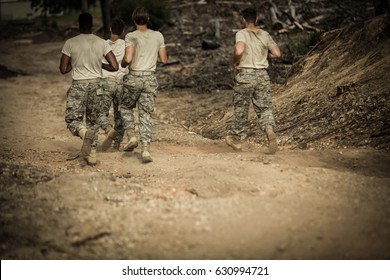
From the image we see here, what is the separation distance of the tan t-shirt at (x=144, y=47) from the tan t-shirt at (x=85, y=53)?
0.40 meters

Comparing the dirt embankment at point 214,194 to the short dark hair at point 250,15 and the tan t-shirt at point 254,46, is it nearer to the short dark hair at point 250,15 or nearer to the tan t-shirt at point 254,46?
the tan t-shirt at point 254,46

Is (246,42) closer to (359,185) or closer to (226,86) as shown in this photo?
(359,185)

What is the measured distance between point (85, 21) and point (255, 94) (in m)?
2.70

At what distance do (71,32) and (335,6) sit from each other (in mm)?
16612

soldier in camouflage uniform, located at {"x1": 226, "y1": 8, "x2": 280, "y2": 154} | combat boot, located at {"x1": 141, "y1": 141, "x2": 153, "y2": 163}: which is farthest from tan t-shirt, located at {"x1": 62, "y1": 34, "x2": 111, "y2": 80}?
soldier in camouflage uniform, located at {"x1": 226, "y1": 8, "x2": 280, "y2": 154}

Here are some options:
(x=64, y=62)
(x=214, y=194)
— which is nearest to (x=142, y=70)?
(x=64, y=62)

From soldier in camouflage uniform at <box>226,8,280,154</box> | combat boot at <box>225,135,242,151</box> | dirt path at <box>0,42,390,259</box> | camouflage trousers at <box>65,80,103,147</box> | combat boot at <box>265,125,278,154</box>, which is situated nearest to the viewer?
dirt path at <box>0,42,390,259</box>

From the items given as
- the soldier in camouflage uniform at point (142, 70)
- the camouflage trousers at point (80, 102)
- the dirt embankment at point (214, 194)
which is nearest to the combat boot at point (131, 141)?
the soldier in camouflage uniform at point (142, 70)

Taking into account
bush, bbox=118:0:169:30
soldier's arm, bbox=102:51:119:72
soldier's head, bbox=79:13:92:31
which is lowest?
bush, bbox=118:0:169:30

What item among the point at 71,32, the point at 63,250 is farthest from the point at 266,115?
the point at 71,32

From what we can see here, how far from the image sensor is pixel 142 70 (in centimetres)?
784

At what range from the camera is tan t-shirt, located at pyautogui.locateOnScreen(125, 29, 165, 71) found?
25.3 feet

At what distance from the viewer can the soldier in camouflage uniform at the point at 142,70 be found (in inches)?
303

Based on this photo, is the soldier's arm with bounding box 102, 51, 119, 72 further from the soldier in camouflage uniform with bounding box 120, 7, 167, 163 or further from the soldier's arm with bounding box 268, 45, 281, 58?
the soldier's arm with bounding box 268, 45, 281, 58
